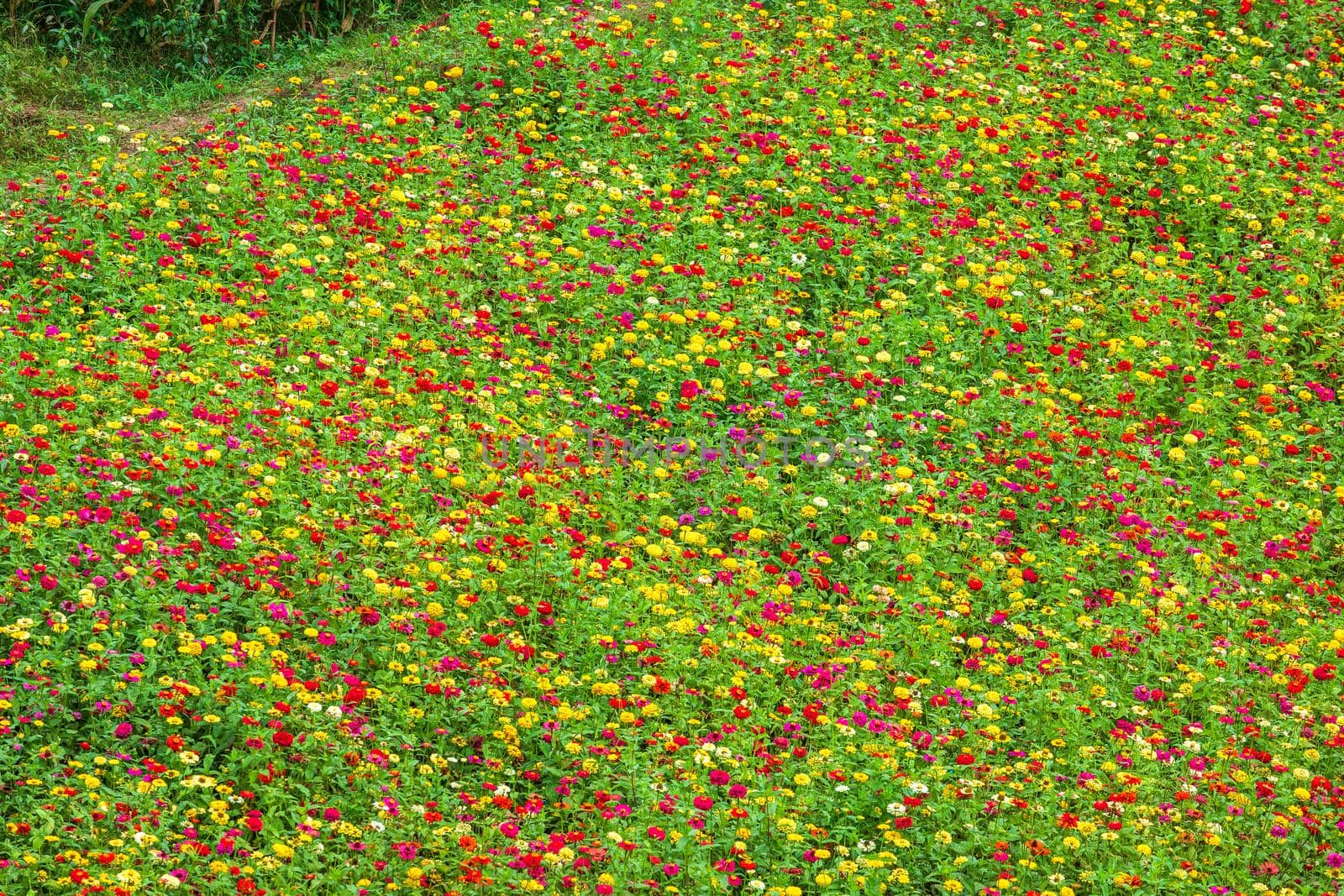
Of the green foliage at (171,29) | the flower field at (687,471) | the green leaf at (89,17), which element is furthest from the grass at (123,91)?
the flower field at (687,471)

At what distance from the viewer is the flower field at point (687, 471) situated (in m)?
4.51

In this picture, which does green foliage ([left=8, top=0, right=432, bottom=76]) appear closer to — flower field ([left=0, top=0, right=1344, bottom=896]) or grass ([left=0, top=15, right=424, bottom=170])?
grass ([left=0, top=15, right=424, bottom=170])

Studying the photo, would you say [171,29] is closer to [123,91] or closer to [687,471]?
[123,91]

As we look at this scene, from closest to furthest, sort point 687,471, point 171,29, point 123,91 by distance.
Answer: point 687,471, point 123,91, point 171,29

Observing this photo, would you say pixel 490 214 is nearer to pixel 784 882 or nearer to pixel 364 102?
pixel 364 102

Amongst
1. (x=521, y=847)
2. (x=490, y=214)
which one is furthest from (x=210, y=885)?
(x=490, y=214)

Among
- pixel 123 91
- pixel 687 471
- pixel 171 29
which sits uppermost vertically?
pixel 171 29

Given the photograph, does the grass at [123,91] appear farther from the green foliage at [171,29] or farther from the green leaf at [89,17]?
the green leaf at [89,17]

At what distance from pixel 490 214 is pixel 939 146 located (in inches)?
103

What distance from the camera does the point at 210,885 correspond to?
13.0 feet

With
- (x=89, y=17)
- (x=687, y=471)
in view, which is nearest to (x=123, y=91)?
(x=89, y=17)

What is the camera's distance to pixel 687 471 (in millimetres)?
6184

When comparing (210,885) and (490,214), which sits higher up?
(490,214)

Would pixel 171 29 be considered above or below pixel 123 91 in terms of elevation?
above
